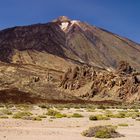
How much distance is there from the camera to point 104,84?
126000 millimetres

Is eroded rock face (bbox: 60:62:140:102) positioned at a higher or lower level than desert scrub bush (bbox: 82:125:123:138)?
higher

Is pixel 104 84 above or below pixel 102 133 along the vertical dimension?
above

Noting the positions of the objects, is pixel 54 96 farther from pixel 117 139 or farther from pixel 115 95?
pixel 117 139

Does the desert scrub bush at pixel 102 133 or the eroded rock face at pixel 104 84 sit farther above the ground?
the eroded rock face at pixel 104 84

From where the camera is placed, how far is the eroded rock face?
120 metres

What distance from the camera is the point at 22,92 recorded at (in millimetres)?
128375

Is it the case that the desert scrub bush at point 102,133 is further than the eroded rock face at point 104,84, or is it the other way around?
the eroded rock face at point 104,84

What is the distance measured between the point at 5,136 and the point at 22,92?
107908 millimetres

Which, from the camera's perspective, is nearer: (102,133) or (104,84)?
(102,133)

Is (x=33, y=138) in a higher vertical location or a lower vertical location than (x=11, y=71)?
lower

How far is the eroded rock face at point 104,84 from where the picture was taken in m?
120

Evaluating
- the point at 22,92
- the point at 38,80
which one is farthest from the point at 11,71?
the point at 22,92

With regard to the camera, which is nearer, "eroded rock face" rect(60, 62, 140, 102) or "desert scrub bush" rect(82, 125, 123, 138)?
"desert scrub bush" rect(82, 125, 123, 138)

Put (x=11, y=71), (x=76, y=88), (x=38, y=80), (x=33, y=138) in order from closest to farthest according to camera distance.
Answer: (x=33, y=138) < (x=76, y=88) < (x=38, y=80) < (x=11, y=71)
